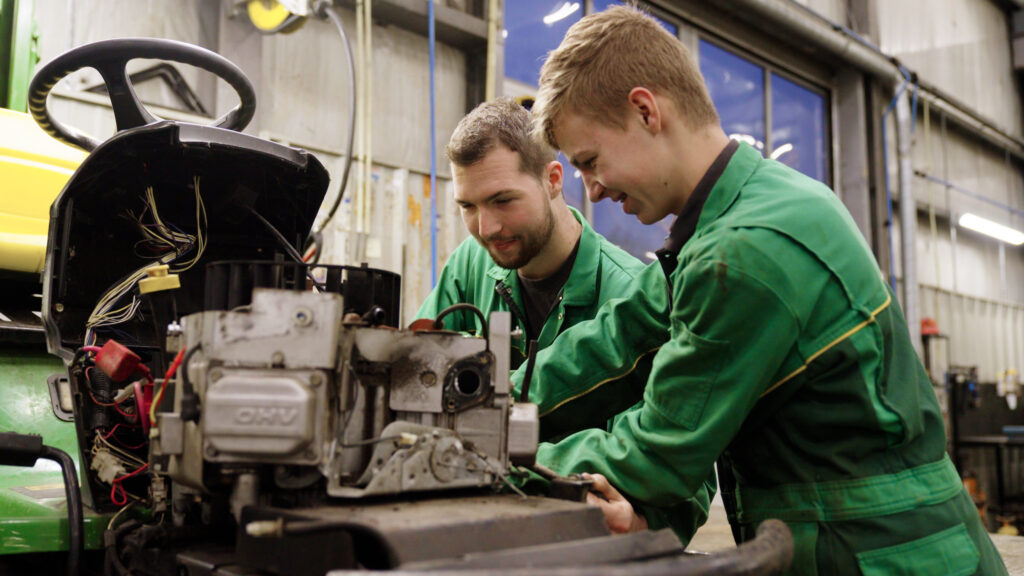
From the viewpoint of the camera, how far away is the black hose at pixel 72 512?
1042mm

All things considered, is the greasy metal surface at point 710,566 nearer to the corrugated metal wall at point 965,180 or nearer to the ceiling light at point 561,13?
the ceiling light at point 561,13

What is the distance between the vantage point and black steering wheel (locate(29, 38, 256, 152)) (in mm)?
1283

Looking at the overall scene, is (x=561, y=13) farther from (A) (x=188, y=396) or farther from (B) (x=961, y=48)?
(B) (x=961, y=48)

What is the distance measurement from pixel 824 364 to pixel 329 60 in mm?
2506

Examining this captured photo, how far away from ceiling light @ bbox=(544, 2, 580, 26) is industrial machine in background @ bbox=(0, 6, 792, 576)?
2918 mm

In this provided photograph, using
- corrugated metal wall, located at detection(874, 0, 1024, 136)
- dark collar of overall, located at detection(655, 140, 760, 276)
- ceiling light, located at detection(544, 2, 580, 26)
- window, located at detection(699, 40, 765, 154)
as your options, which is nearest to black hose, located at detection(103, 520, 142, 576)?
dark collar of overall, located at detection(655, 140, 760, 276)

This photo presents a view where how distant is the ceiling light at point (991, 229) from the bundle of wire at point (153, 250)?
6.80 meters

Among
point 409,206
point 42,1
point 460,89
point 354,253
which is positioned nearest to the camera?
point 42,1

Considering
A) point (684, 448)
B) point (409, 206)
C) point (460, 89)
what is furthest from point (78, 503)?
point (460, 89)

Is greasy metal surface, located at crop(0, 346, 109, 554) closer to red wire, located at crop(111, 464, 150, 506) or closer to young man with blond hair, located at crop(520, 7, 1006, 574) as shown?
red wire, located at crop(111, 464, 150, 506)

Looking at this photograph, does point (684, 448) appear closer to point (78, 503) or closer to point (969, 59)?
point (78, 503)

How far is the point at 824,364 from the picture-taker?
988mm

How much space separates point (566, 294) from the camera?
1654mm

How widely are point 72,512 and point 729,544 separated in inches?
71.4
